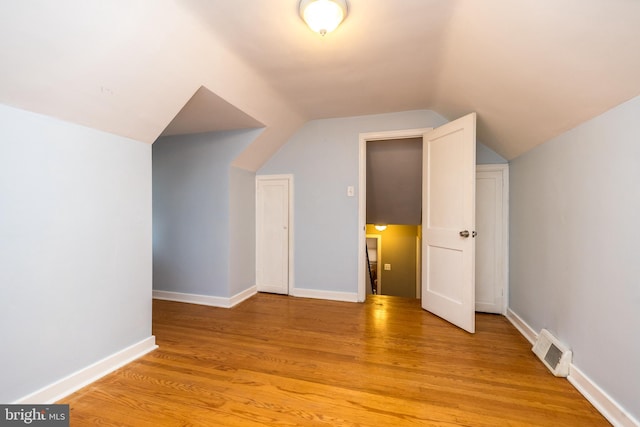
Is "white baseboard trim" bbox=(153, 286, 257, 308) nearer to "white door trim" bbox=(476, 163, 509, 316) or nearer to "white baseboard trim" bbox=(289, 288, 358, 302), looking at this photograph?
"white baseboard trim" bbox=(289, 288, 358, 302)

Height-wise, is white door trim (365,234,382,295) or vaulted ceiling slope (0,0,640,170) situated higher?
vaulted ceiling slope (0,0,640,170)

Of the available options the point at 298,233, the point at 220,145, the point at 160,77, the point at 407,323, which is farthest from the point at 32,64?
the point at 407,323

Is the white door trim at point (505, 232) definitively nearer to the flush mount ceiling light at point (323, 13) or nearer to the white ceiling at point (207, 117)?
the flush mount ceiling light at point (323, 13)

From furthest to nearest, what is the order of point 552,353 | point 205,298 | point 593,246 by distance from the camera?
point 205,298 → point 552,353 → point 593,246

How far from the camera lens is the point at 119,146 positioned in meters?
1.90

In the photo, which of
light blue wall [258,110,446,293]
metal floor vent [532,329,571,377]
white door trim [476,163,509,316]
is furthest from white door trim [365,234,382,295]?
metal floor vent [532,329,571,377]

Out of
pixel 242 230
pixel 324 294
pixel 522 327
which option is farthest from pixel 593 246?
pixel 242 230

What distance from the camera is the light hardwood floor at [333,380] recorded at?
4.70ft

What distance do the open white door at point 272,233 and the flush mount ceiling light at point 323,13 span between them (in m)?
2.13

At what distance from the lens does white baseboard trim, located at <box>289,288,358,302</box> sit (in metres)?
3.30

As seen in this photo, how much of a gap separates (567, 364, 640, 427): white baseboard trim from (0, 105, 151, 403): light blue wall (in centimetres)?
298

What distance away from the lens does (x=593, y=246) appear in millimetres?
1587

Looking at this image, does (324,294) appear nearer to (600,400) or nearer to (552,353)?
(552,353)

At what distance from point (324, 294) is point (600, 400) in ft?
7.98
